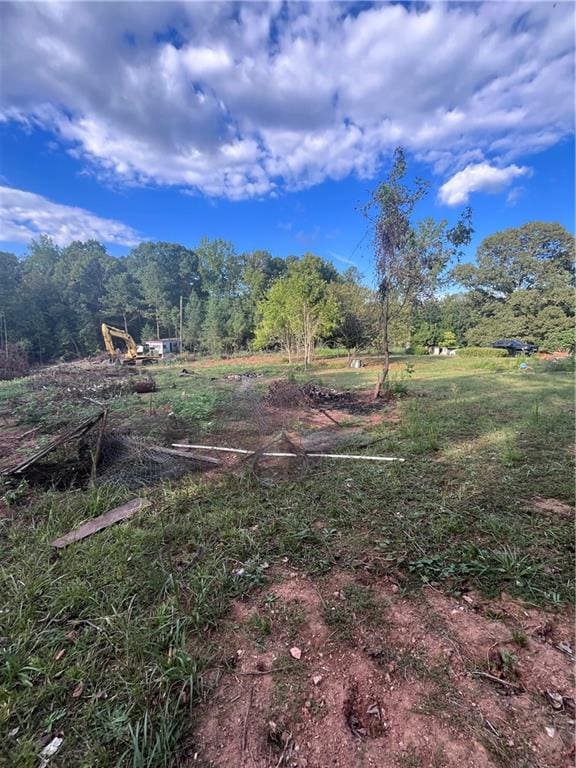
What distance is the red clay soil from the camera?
1134mm

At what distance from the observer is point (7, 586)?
6.39 ft

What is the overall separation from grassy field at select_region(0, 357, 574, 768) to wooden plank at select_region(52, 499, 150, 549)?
3.7 inches

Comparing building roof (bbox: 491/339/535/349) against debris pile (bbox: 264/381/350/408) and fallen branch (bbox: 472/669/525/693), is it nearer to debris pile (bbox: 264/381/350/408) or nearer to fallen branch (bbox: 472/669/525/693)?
debris pile (bbox: 264/381/350/408)

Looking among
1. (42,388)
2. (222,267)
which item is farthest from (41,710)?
(222,267)

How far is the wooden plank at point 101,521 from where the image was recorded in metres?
2.36

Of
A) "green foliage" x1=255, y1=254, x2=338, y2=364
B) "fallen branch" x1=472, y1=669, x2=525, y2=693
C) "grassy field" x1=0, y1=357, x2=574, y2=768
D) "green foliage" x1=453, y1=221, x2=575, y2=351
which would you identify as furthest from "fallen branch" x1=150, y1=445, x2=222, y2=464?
"green foliage" x1=453, y1=221, x2=575, y2=351

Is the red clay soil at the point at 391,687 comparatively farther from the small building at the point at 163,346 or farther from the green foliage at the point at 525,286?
the green foliage at the point at 525,286

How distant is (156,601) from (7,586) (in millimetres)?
979

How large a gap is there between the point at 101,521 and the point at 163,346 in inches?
1217

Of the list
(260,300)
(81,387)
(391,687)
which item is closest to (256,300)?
(260,300)

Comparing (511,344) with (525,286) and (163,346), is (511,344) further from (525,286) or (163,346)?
(163,346)

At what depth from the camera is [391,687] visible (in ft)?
4.37

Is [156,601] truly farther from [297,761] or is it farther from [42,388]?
[42,388]

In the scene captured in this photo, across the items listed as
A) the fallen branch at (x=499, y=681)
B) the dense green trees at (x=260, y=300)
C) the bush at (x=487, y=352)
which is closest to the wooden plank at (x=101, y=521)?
the fallen branch at (x=499, y=681)
